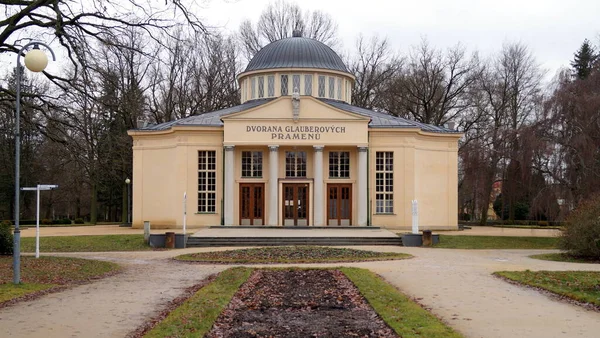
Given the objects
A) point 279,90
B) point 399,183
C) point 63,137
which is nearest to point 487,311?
point 63,137

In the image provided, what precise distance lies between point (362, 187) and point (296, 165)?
13.3 ft

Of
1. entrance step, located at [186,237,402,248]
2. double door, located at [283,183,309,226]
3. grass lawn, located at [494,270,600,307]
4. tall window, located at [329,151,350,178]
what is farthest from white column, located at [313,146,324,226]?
grass lawn, located at [494,270,600,307]

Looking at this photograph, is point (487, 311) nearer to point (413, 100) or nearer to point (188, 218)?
point (188, 218)

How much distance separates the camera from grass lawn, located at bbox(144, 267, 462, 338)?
350 inches

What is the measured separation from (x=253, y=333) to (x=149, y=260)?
14.1m

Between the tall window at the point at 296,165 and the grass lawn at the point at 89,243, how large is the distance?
10134 millimetres

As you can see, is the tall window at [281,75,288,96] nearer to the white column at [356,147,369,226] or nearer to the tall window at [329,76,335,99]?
the tall window at [329,76,335,99]

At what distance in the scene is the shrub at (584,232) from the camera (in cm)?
2206

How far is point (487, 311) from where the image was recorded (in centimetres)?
1096

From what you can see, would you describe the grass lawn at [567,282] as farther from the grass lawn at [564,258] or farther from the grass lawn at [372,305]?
the grass lawn at [564,258]

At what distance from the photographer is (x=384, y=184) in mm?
37625

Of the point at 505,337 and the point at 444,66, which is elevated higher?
the point at 444,66

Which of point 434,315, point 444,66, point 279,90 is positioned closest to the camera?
point 434,315

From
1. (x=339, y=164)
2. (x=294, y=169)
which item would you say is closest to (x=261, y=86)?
(x=294, y=169)
